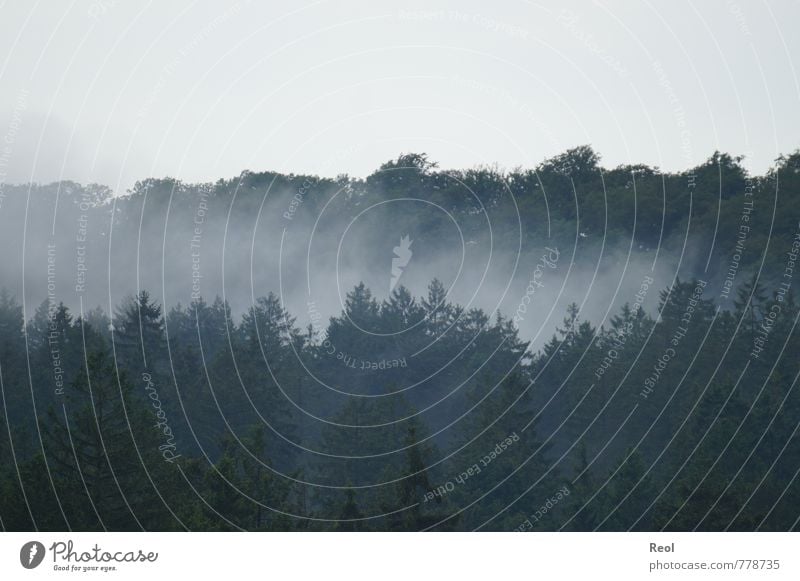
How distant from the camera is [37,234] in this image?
12188cm

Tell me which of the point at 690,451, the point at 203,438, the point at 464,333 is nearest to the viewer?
the point at 690,451

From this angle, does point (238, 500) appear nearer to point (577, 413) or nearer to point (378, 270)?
point (577, 413)

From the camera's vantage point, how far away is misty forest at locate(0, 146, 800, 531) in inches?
2269

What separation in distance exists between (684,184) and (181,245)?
47.6m

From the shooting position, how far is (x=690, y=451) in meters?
68.9

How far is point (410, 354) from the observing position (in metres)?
102

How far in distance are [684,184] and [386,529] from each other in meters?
66.8

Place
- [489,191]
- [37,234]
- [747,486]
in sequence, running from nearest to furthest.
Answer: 1. [747,486]
2. [37,234]
3. [489,191]

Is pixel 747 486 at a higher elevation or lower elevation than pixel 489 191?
lower

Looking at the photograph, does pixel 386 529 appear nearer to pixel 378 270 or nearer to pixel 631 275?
pixel 631 275

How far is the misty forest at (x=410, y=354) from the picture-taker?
5762 centimetres
